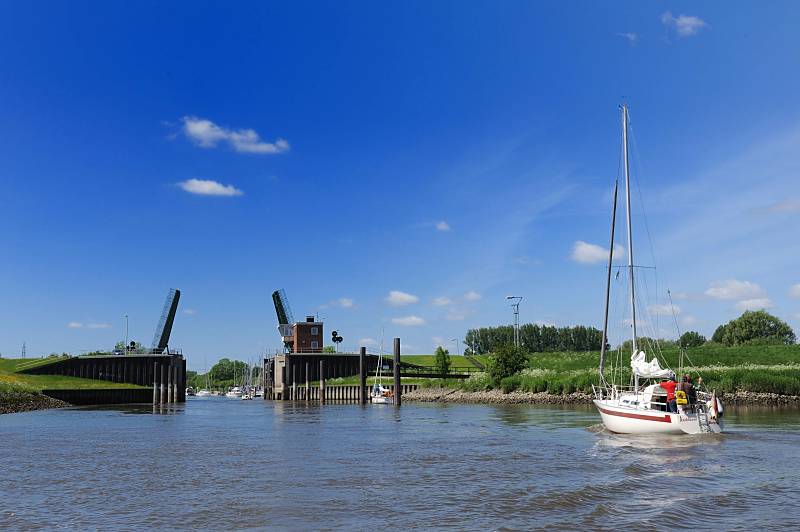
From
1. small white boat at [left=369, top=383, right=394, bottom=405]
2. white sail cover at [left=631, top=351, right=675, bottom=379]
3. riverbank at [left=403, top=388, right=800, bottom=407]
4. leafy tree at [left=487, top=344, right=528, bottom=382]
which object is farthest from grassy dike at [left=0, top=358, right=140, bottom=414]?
white sail cover at [left=631, top=351, right=675, bottom=379]

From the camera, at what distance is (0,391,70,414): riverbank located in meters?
68.1

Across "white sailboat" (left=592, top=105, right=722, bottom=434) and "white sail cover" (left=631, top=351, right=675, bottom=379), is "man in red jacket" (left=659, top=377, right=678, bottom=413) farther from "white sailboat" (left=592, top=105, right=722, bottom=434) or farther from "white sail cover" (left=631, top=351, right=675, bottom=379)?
"white sail cover" (left=631, top=351, right=675, bottom=379)

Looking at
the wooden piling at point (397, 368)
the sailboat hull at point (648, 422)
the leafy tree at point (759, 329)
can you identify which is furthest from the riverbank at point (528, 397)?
the leafy tree at point (759, 329)

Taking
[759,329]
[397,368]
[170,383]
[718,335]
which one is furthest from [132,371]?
[718,335]

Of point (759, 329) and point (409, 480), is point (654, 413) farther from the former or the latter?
point (759, 329)

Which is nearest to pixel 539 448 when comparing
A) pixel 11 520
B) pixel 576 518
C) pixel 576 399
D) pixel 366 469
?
pixel 366 469

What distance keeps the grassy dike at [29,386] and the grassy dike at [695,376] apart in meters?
46.9

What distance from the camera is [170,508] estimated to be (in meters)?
18.5

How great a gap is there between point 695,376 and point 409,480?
54559 mm

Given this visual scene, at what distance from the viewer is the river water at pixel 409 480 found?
16719 mm

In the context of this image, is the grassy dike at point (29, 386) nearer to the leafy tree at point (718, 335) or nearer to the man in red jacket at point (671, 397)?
the man in red jacket at point (671, 397)

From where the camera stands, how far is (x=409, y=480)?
906 inches

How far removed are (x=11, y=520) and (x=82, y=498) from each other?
10.9 feet

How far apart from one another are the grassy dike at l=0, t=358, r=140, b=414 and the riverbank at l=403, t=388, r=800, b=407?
45.8 m
